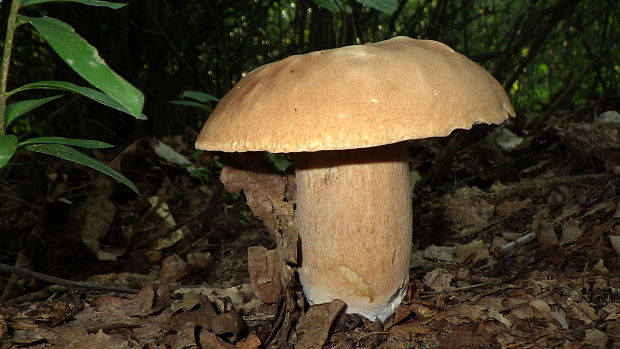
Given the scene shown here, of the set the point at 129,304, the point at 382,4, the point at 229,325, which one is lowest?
the point at 129,304

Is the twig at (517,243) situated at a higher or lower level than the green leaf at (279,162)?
lower

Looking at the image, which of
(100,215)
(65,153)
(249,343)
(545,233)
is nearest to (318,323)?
(249,343)

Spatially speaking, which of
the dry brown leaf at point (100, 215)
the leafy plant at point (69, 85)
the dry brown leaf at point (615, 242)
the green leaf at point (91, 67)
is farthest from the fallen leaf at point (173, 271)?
the dry brown leaf at point (615, 242)

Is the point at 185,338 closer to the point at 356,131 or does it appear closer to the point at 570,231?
the point at 356,131

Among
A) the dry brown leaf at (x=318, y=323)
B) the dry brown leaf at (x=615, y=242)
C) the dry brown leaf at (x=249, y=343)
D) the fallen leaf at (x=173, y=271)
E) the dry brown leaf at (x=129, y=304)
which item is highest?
the dry brown leaf at (x=615, y=242)

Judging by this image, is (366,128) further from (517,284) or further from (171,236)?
(171,236)

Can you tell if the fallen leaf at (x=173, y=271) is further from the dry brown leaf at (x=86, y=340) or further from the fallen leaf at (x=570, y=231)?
the fallen leaf at (x=570, y=231)
